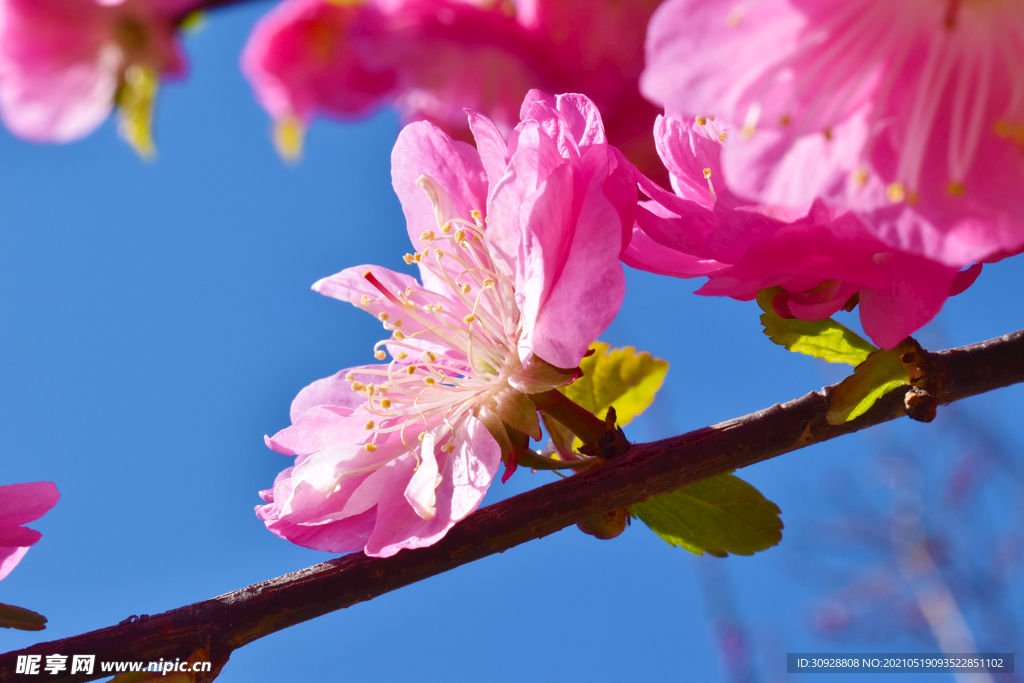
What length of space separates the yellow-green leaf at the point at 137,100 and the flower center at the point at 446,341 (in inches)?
17.5

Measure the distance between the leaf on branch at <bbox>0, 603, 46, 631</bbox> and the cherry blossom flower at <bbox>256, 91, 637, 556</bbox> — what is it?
0.14 m

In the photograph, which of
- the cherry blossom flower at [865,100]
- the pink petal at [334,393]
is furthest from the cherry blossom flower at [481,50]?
the cherry blossom flower at [865,100]

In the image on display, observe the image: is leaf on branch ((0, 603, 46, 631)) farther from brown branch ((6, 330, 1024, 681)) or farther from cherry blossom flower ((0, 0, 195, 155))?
cherry blossom flower ((0, 0, 195, 155))

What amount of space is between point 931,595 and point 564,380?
4624 mm

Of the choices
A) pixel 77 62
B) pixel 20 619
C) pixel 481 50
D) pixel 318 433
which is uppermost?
pixel 77 62

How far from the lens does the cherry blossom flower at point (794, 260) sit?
1.15 ft

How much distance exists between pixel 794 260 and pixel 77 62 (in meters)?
0.91

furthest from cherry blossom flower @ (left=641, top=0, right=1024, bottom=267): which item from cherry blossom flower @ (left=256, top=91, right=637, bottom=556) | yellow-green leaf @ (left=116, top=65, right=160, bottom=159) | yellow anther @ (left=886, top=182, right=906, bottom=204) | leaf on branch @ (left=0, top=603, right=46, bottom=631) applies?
yellow-green leaf @ (left=116, top=65, right=160, bottom=159)

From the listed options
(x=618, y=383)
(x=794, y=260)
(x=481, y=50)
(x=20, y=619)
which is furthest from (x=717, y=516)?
(x=481, y=50)

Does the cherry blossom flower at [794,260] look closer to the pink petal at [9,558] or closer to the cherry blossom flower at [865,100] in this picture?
the cherry blossom flower at [865,100]

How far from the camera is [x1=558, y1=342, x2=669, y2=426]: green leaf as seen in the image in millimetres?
599

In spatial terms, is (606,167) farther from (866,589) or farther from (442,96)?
(866,589)

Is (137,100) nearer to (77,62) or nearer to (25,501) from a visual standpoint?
(77,62)

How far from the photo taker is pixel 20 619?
43 cm
